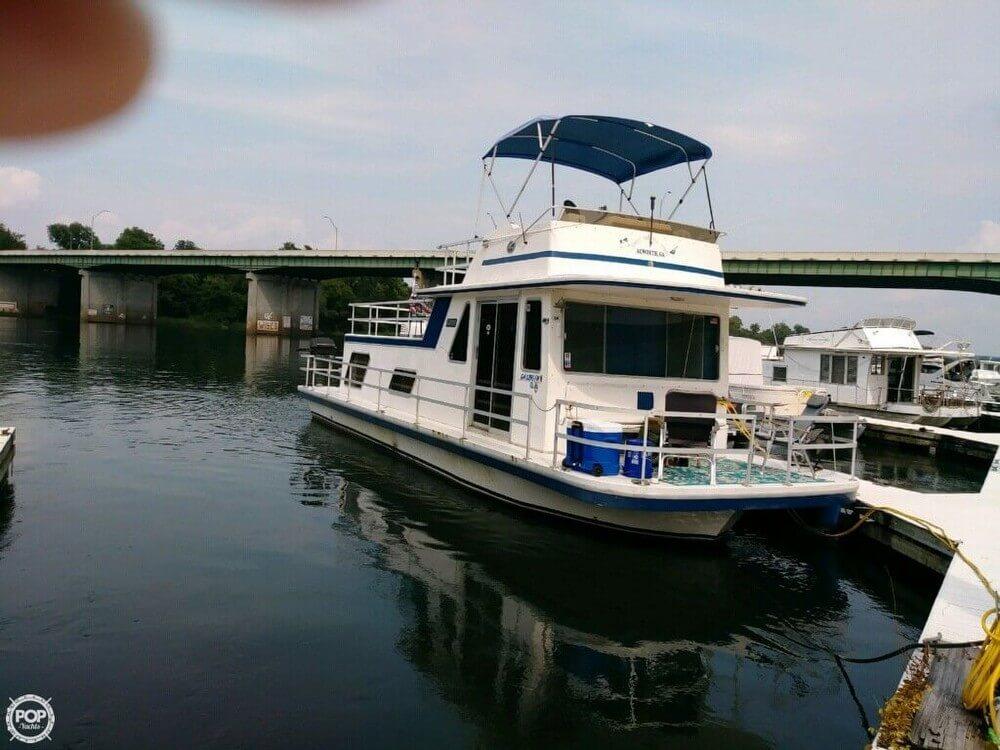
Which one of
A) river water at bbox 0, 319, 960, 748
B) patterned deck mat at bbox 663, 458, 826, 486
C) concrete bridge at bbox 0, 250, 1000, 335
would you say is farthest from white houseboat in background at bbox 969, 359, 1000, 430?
river water at bbox 0, 319, 960, 748

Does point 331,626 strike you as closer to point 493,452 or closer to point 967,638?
point 493,452

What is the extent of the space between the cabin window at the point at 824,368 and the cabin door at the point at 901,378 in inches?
87.9

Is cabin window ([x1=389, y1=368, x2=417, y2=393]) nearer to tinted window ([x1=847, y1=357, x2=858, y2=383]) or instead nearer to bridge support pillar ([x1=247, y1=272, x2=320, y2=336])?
tinted window ([x1=847, y1=357, x2=858, y2=383])

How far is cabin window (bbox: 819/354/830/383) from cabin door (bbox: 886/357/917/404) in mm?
2234

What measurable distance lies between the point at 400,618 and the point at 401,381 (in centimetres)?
804

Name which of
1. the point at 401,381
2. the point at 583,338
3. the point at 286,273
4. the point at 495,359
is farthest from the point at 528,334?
the point at 286,273

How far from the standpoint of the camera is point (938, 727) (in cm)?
493

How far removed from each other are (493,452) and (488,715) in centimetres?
508

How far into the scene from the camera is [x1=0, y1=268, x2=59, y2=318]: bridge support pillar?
74.6 metres

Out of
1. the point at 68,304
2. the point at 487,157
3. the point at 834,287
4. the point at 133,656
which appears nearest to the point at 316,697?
the point at 133,656

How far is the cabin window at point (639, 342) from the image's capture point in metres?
10.0

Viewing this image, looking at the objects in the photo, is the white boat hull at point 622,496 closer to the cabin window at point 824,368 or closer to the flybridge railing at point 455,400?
the flybridge railing at point 455,400

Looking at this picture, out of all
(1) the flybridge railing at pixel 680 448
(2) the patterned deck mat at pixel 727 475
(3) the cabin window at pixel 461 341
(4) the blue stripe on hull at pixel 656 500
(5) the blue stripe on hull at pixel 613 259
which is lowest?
(4) the blue stripe on hull at pixel 656 500

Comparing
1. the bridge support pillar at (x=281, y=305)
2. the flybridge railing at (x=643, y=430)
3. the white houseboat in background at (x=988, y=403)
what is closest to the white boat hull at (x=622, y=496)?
the flybridge railing at (x=643, y=430)
